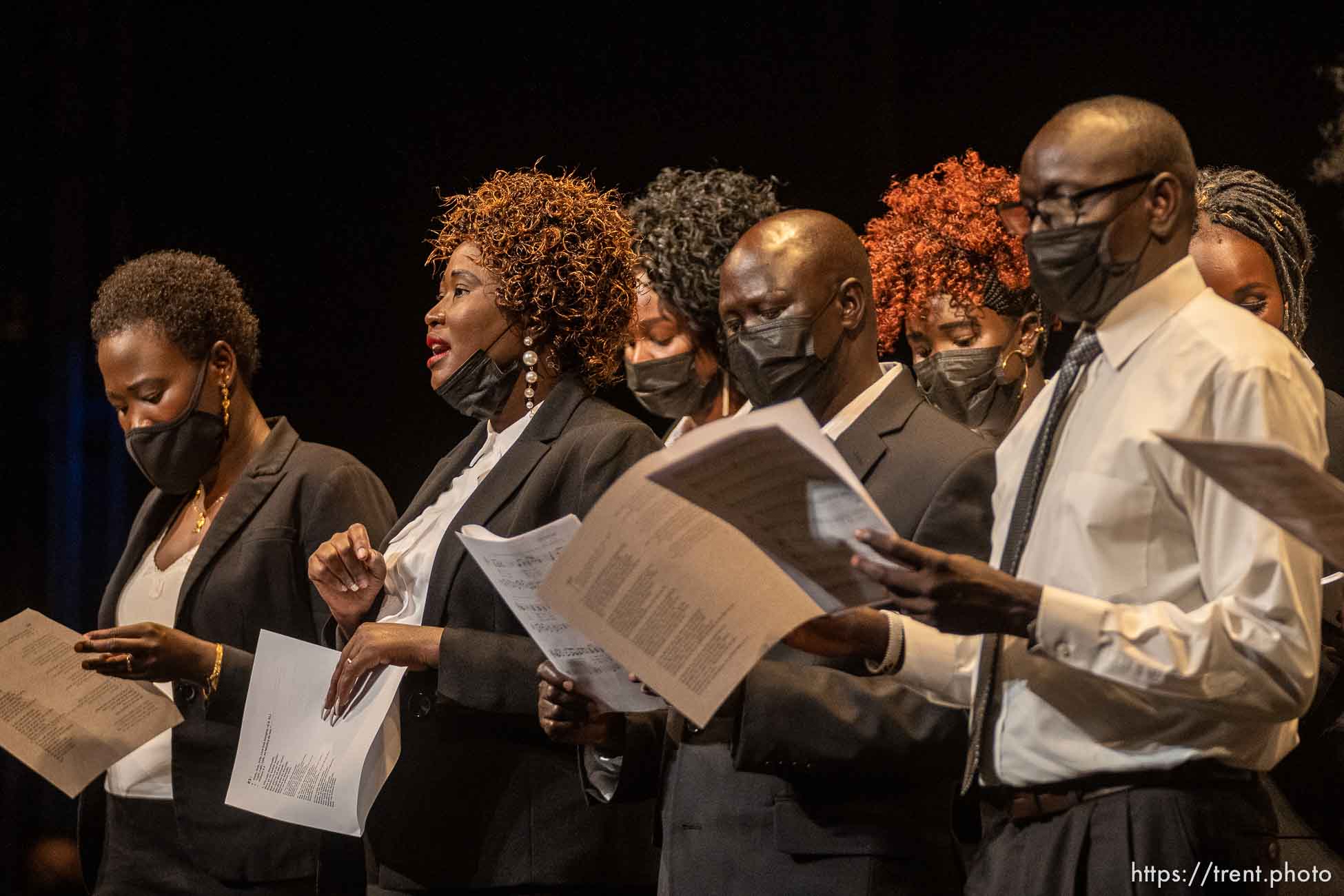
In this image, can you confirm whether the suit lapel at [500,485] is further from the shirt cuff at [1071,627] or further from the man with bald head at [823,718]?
the shirt cuff at [1071,627]

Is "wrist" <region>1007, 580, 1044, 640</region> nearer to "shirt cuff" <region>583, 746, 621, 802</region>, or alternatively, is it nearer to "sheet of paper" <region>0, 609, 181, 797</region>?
"shirt cuff" <region>583, 746, 621, 802</region>

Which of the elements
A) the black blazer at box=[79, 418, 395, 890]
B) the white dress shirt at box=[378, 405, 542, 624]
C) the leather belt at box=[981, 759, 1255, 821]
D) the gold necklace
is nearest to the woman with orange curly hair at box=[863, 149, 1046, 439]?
the white dress shirt at box=[378, 405, 542, 624]

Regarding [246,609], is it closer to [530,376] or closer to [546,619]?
[530,376]

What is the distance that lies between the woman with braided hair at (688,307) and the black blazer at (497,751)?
0.95m

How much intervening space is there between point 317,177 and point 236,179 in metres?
0.28

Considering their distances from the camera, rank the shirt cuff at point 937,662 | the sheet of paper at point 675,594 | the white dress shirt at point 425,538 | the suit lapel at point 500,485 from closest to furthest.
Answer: the sheet of paper at point 675,594, the shirt cuff at point 937,662, the suit lapel at point 500,485, the white dress shirt at point 425,538

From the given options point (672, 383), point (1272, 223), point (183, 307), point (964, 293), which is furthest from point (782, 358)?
point (183, 307)

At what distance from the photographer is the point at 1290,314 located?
3.04 metres

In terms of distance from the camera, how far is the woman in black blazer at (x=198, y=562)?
325cm

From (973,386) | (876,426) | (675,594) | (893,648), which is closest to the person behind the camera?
(675,594)

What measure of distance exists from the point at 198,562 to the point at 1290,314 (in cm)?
243

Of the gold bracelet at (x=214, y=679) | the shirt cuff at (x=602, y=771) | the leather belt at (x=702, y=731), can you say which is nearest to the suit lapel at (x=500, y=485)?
the shirt cuff at (x=602, y=771)

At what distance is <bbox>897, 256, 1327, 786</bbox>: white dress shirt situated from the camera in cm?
165

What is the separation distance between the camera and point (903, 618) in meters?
2.10
